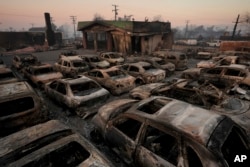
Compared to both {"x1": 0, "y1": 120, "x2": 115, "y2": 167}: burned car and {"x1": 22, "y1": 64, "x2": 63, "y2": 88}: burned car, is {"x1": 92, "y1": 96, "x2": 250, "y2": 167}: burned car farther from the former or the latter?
{"x1": 22, "y1": 64, "x2": 63, "y2": 88}: burned car

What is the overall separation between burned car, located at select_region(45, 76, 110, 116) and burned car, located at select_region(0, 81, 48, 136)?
1304mm

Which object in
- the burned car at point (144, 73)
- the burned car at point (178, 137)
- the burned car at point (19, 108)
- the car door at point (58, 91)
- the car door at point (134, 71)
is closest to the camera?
the burned car at point (178, 137)

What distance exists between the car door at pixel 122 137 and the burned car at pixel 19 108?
2506 mm

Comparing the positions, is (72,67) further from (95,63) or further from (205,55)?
(205,55)

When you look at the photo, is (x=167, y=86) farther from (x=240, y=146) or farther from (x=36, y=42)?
(x=36, y=42)

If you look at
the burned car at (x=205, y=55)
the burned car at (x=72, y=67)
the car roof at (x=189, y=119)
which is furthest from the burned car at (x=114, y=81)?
the burned car at (x=205, y=55)

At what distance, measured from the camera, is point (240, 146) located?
323 cm

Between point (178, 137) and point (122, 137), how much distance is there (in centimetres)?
139

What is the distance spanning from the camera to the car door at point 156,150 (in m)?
2.99

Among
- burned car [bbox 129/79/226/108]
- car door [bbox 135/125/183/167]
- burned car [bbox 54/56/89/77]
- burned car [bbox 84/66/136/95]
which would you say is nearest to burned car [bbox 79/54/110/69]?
burned car [bbox 54/56/89/77]

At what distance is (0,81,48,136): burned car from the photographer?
184 inches

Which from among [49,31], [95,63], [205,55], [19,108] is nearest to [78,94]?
[19,108]

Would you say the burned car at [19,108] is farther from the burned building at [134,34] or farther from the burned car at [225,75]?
the burned building at [134,34]

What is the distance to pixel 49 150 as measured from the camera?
2.90 m
